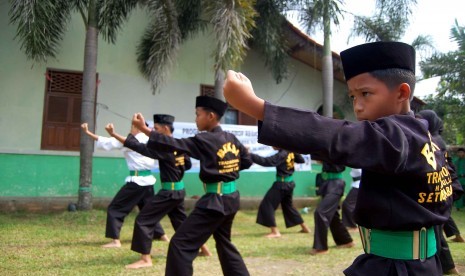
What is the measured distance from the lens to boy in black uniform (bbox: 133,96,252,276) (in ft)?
12.0

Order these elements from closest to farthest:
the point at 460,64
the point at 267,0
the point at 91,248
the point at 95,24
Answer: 1. the point at 91,248
2. the point at 95,24
3. the point at 267,0
4. the point at 460,64

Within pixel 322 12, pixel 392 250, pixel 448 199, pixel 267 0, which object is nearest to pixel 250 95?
pixel 392 250

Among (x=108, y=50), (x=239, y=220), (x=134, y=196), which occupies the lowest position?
(x=239, y=220)

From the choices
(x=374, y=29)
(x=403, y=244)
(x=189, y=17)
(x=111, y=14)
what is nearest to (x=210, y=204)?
(x=403, y=244)

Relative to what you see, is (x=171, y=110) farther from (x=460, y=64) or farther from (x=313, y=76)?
(x=460, y=64)

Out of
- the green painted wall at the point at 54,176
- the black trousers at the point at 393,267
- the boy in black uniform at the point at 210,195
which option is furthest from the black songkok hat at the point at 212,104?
the green painted wall at the point at 54,176

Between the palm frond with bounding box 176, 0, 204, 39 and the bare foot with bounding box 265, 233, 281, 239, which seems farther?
the palm frond with bounding box 176, 0, 204, 39

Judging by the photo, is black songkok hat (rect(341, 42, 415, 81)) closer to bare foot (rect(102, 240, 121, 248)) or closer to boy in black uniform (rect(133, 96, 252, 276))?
boy in black uniform (rect(133, 96, 252, 276))

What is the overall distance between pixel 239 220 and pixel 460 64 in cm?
787

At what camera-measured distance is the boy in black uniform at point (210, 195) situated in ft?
12.0

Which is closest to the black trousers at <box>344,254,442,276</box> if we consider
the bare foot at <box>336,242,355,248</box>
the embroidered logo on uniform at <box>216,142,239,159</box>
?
the embroidered logo on uniform at <box>216,142,239,159</box>

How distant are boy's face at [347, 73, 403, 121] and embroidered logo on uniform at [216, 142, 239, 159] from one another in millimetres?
2389

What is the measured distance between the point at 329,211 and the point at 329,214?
0.13ft

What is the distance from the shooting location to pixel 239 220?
8922 mm
